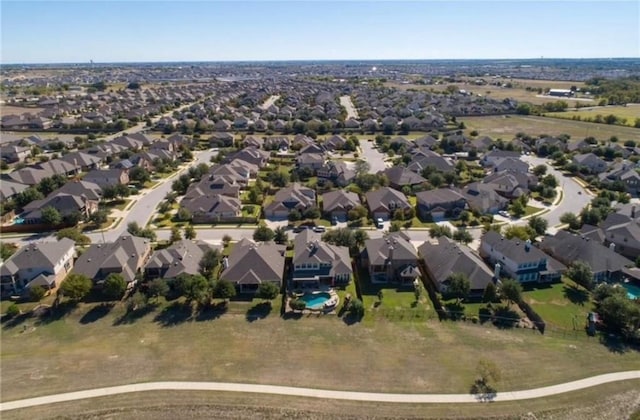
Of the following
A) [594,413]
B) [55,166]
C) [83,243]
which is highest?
[55,166]

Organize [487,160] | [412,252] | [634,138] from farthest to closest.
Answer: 1. [634,138]
2. [487,160]
3. [412,252]

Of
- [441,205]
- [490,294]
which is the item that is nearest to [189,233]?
[490,294]

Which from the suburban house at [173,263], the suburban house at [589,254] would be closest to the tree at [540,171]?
the suburban house at [589,254]

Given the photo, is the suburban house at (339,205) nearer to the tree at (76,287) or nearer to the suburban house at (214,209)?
the suburban house at (214,209)

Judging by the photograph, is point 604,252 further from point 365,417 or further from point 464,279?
point 365,417

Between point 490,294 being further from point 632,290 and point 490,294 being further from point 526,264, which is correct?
point 632,290

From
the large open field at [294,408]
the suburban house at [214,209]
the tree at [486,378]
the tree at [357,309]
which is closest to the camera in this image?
the large open field at [294,408]

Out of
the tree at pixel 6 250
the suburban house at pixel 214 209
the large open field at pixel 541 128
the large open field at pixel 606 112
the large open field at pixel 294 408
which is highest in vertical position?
the large open field at pixel 606 112

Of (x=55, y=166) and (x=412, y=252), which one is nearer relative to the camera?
(x=412, y=252)

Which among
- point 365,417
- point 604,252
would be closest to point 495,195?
point 604,252
